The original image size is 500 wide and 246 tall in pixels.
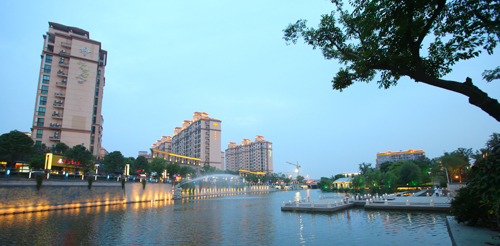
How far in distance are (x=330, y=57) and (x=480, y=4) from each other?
268 inches

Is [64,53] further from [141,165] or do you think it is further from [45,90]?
[141,165]

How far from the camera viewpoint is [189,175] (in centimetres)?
10025

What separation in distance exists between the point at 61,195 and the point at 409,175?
81210 mm

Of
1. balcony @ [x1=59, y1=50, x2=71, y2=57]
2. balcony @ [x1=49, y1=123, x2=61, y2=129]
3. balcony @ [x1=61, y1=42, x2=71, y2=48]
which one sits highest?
balcony @ [x1=61, y1=42, x2=71, y2=48]

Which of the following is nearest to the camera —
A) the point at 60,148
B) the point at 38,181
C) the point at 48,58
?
the point at 38,181

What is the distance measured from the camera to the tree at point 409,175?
75.4 metres

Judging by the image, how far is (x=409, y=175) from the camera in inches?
2990

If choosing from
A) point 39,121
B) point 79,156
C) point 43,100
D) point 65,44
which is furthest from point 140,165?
point 65,44

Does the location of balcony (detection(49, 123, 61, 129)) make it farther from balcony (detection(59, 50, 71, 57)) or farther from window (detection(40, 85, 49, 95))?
balcony (detection(59, 50, 71, 57))

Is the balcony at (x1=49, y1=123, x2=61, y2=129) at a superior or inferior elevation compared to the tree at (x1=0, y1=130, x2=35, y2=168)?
superior

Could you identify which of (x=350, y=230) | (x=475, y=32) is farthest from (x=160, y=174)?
(x=475, y=32)

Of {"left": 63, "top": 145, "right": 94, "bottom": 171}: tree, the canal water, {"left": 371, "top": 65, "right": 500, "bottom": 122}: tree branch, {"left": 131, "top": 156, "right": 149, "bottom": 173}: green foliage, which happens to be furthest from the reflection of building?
{"left": 371, "top": 65, "right": 500, "bottom": 122}: tree branch

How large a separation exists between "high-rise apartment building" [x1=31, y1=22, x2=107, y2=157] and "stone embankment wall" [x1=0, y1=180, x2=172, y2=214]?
2577cm

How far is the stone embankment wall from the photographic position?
31.7 m
